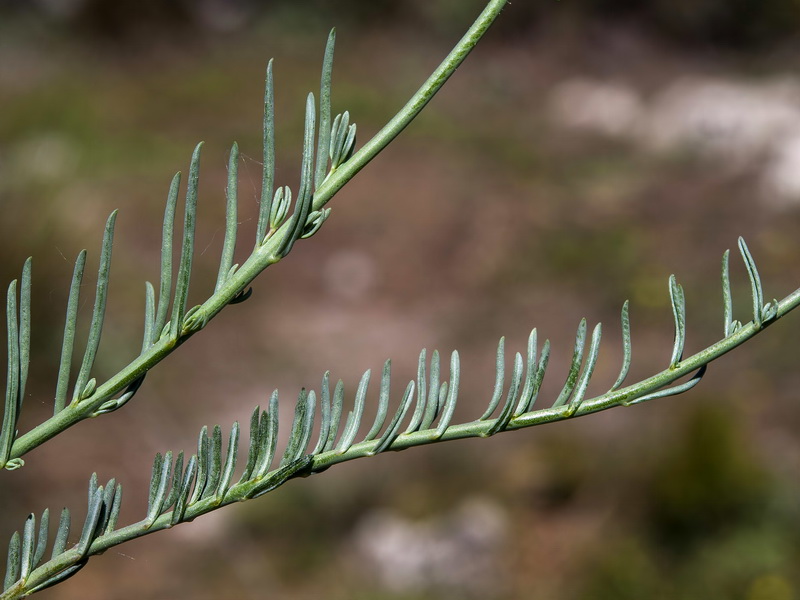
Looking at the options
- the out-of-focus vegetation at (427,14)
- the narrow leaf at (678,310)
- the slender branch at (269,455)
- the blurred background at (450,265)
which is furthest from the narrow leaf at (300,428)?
the out-of-focus vegetation at (427,14)

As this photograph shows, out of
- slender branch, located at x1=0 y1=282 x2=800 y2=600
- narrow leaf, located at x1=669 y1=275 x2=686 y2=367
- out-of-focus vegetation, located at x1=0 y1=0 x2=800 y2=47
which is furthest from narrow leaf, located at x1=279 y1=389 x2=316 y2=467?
out-of-focus vegetation, located at x1=0 y1=0 x2=800 y2=47

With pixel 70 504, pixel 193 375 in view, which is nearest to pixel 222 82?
pixel 193 375

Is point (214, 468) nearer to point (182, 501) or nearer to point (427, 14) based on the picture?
point (182, 501)

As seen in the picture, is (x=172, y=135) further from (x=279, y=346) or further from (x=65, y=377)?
(x=65, y=377)

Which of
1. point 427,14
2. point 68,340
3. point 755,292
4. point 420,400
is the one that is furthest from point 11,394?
point 427,14

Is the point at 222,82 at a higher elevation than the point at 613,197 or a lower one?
higher

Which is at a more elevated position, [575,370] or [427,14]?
[427,14]

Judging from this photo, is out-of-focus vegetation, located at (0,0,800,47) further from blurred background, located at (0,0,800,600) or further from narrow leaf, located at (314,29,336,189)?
narrow leaf, located at (314,29,336,189)
